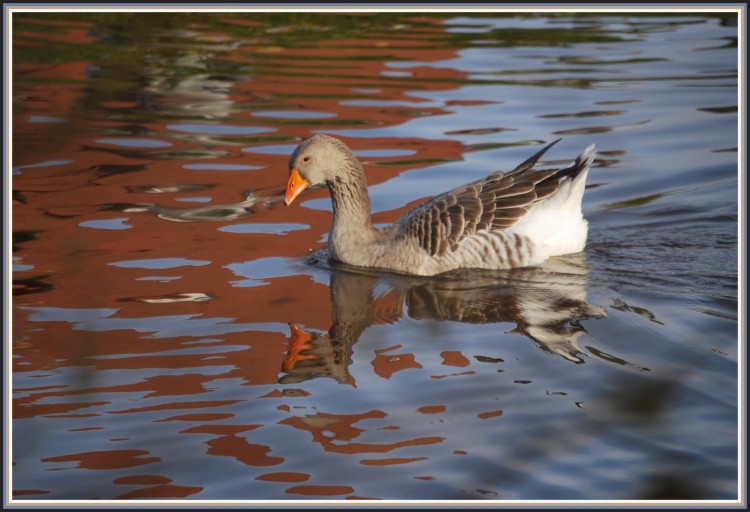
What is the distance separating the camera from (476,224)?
8641mm

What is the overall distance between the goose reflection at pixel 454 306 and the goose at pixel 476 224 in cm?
14

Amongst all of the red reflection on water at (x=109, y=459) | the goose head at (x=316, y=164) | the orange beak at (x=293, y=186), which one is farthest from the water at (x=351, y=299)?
the goose head at (x=316, y=164)

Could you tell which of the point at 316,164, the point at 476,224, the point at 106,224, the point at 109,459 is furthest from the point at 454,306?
the point at 106,224

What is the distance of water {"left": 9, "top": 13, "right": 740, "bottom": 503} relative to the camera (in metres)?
4.71

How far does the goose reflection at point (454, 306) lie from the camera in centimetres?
664

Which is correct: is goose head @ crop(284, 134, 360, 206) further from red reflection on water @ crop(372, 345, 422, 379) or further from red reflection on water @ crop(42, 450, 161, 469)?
red reflection on water @ crop(42, 450, 161, 469)

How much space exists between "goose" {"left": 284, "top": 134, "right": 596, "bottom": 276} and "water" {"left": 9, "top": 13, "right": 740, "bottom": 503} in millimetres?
224

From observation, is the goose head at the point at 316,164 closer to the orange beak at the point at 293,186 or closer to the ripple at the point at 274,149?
the orange beak at the point at 293,186

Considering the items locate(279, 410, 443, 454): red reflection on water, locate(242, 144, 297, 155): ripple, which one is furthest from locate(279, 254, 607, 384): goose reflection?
locate(242, 144, 297, 155): ripple

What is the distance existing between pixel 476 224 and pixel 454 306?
3.92 feet

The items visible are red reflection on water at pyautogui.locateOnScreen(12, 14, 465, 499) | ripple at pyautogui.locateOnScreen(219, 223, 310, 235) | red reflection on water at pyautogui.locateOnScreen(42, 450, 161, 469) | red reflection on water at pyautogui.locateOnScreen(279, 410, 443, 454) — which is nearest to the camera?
red reflection on water at pyautogui.locateOnScreen(12, 14, 465, 499)

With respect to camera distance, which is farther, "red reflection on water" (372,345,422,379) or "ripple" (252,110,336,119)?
"ripple" (252,110,336,119)

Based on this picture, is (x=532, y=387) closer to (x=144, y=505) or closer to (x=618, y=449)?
(x=618, y=449)

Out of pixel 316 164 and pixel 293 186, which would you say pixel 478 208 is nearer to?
pixel 316 164
